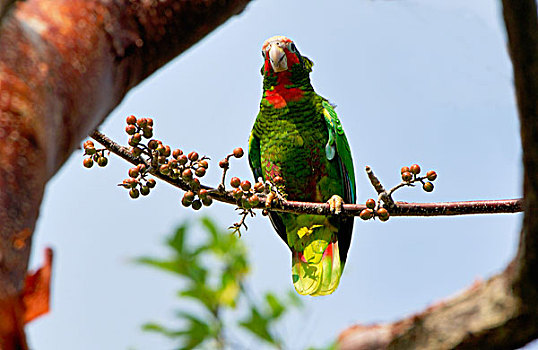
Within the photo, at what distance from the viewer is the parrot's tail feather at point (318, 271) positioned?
4.05m

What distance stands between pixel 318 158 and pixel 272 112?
0.52 metres

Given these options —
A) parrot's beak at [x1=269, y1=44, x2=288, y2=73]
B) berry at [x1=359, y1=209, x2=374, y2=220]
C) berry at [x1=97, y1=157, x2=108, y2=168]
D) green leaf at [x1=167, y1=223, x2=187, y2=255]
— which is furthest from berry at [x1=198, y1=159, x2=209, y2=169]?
green leaf at [x1=167, y1=223, x2=187, y2=255]

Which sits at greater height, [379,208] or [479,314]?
[379,208]

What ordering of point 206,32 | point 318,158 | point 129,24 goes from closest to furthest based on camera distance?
point 129,24
point 206,32
point 318,158

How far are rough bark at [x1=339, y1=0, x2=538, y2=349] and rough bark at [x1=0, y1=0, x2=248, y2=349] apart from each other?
56 cm

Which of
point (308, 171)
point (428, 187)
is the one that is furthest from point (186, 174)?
point (308, 171)

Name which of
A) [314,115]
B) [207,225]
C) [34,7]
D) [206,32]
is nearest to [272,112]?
[314,115]

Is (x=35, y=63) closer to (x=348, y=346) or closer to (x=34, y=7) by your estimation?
(x=34, y=7)

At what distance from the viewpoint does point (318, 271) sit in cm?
412

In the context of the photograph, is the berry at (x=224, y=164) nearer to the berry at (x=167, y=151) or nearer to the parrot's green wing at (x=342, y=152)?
the berry at (x=167, y=151)

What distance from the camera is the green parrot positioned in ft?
13.6

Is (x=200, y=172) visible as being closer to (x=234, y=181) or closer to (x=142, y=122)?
(x=234, y=181)

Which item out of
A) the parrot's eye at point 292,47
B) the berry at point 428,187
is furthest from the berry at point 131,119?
the parrot's eye at point 292,47

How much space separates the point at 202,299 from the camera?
4520 millimetres
